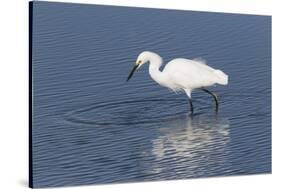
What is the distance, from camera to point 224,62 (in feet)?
21.6

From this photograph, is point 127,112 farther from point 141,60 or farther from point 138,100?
point 141,60

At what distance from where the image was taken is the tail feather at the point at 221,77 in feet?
21.4

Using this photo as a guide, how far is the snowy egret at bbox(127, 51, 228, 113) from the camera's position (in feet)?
20.4

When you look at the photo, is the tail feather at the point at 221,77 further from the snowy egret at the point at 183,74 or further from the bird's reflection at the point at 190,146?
the bird's reflection at the point at 190,146

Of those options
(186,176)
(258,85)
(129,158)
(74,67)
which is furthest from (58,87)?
(258,85)

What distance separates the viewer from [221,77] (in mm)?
6535

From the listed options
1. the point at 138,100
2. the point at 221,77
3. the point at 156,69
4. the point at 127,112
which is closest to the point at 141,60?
the point at 156,69

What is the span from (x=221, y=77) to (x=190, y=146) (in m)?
0.69

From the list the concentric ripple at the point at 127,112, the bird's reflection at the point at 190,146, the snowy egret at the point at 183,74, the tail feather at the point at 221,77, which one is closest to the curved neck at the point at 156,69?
the snowy egret at the point at 183,74

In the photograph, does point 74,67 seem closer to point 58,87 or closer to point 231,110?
point 58,87

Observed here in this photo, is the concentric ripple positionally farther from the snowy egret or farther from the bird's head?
the bird's head

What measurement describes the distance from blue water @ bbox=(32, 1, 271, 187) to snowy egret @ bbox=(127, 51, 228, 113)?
0.05 m

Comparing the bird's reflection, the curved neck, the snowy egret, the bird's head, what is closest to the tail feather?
the snowy egret

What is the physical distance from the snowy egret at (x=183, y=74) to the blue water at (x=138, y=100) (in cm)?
5
